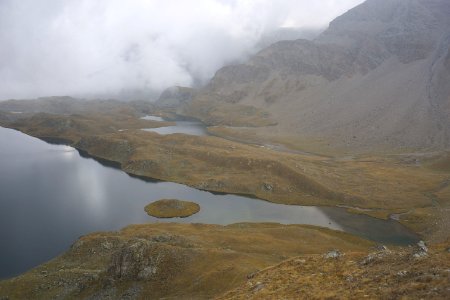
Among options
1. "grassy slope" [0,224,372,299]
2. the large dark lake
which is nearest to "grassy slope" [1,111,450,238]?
the large dark lake

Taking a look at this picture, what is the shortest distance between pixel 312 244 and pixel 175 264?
39.7 m

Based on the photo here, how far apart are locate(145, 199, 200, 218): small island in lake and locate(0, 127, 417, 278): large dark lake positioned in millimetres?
2807

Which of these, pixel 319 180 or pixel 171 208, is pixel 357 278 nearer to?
pixel 171 208

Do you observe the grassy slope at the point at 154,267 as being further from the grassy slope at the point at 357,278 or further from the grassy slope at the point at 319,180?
the grassy slope at the point at 319,180

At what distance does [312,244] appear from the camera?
94.2 m

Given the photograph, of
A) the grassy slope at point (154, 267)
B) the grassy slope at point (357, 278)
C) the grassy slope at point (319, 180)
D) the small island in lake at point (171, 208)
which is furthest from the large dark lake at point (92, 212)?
the grassy slope at point (357, 278)

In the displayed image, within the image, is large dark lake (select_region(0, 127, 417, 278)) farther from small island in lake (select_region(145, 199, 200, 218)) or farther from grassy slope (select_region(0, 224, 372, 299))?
grassy slope (select_region(0, 224, 372, 299))

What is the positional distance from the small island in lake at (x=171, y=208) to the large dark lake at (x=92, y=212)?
2.81m

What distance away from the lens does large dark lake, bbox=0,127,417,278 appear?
101312 mm

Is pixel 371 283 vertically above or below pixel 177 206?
above

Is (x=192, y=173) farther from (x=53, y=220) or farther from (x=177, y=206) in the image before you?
(x=53, y=220)

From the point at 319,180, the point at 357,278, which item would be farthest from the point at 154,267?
the point at 319,180

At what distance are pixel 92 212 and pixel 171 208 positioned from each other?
→ 2614 centimetres

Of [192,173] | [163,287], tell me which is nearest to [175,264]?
[163,287]
